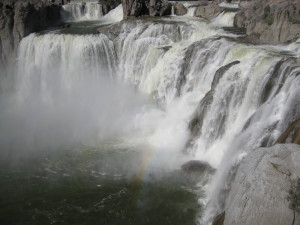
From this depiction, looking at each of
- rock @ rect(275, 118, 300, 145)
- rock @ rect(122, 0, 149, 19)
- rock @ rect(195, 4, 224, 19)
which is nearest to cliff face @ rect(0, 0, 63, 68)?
rock @ rect(122, 0, 149, 19)

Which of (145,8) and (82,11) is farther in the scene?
(82,11)

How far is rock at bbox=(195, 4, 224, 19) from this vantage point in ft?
82.2

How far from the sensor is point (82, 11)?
3072cm

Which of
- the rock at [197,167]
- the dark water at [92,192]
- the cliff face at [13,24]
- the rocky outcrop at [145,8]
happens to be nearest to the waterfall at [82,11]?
the rocky outcrop at [145,8]

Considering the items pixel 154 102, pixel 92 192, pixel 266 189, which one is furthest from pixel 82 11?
pixel 266 189

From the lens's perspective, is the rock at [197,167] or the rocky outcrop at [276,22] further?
the rocky outcrop at [276,22]

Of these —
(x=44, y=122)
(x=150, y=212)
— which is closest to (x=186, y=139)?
(x=150, y=212)

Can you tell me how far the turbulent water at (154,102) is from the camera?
12711mm

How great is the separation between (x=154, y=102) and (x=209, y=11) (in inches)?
378

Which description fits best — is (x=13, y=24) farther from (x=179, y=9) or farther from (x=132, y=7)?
(x=179, y=9)

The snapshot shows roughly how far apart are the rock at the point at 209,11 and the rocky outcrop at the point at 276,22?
383 centimetres

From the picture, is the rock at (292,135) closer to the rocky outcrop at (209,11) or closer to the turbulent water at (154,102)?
the turbulent water at (154,102)

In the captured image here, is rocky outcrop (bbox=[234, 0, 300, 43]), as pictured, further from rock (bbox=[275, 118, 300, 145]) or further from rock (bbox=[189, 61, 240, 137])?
rock (bbox=[275, 118, 300, 145])

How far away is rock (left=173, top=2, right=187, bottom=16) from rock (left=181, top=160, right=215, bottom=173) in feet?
53.8
